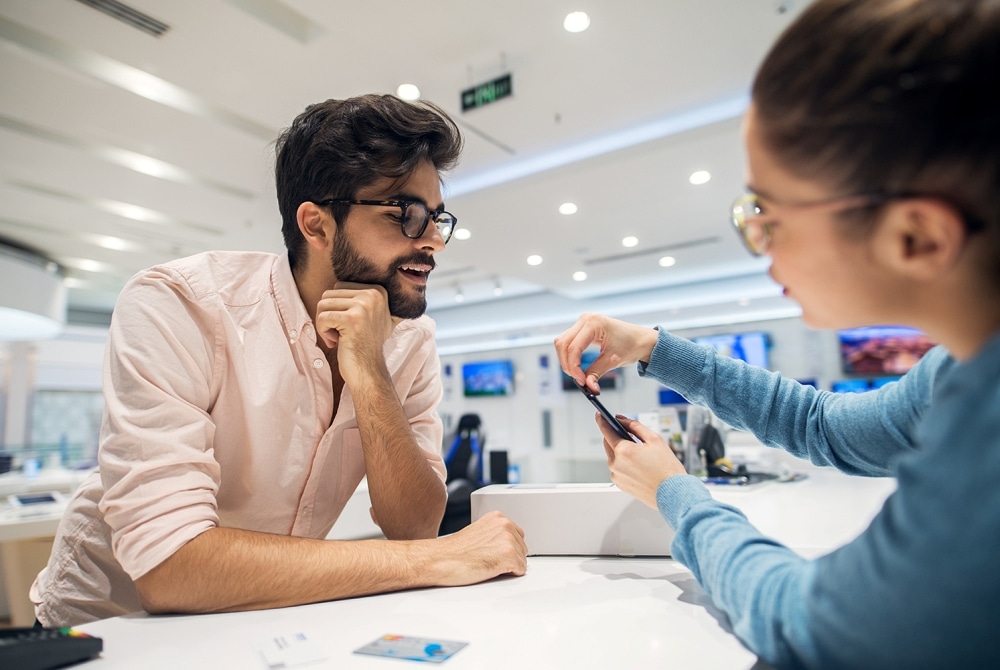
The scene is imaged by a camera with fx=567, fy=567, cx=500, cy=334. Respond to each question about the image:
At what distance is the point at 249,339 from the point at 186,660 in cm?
65

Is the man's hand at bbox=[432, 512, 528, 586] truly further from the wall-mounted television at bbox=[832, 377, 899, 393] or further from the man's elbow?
the wall-mounted television at bbox=[832, 377, 899, 393]

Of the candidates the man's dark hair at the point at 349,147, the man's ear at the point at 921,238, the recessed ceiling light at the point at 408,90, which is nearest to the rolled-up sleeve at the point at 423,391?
the man's dark hair at the point at 349,147

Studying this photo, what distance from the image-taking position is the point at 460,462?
17.6 ft

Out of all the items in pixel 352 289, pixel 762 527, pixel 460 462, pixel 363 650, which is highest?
pixel 352 289

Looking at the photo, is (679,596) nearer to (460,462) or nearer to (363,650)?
(363,650)

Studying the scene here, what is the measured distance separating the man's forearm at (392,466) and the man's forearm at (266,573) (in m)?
0.29

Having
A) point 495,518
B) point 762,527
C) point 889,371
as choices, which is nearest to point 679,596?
point 495,518

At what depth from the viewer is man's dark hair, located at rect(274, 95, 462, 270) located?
138 cm

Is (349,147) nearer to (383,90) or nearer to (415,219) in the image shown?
(415,219)

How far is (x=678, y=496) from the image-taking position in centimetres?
77

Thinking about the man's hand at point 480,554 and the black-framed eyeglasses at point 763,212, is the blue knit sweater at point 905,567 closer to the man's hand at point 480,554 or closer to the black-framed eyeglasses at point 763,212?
the black-framed eyeglasses at point 763,212

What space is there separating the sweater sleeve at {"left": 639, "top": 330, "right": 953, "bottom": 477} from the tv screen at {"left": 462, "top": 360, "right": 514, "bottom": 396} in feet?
33.3

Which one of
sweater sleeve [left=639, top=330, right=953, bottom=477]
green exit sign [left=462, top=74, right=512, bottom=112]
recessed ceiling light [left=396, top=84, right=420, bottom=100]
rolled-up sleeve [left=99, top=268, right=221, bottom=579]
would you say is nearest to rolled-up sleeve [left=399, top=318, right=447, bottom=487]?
rolled-up sleeve [left=99, top=268, right=221, bottom=579]

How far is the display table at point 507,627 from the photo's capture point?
64 cm
